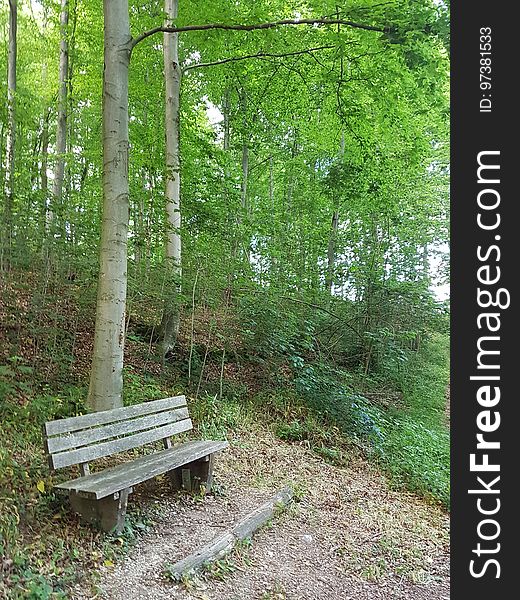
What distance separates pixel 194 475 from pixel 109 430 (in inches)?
50.2

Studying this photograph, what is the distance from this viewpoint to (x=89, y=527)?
3.96 m

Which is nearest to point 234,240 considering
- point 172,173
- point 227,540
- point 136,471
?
point 172,173

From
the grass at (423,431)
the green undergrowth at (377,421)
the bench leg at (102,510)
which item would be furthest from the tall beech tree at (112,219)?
the grass at (423,431)

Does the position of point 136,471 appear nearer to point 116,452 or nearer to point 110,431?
point 116,452

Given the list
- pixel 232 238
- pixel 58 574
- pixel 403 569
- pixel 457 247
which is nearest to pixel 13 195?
pixel 232 238

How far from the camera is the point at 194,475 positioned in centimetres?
542

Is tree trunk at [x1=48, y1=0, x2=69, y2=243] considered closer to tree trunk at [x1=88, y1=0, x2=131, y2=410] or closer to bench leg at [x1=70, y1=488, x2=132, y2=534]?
tree trunk at [x1=88, y1=0, x2=131, y2=410]

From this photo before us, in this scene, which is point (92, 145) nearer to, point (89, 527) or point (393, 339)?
point (393, 339)

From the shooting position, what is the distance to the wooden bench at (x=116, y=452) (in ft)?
12.8

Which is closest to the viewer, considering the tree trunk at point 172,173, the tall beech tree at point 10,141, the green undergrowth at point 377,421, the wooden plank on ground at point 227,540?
the wooden plank on ground at point 227,540

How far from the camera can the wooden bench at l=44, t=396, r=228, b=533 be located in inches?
153

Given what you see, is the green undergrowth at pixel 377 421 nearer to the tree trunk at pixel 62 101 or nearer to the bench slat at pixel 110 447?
the bench slat at pixel 110 447

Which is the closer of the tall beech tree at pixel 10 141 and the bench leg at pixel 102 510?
the bench leg at pixel 102 510

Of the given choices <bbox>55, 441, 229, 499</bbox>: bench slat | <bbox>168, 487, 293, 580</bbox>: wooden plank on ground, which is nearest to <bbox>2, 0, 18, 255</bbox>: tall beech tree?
<bbox>55, 441, 229, 499</bbox>: bench slat
